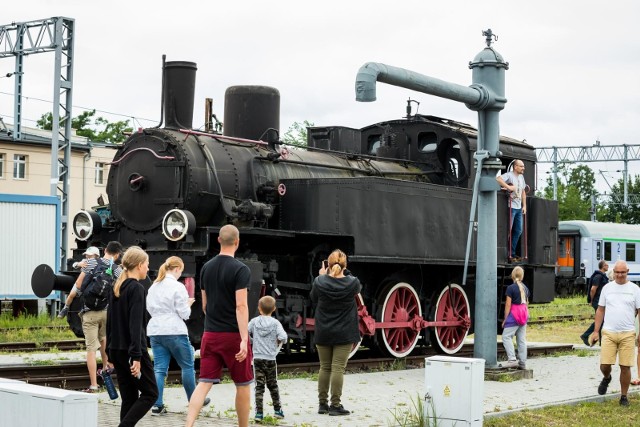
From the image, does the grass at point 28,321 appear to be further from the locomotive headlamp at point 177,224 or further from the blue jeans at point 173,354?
the blue jeans at point 173,354

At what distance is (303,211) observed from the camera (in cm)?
1463

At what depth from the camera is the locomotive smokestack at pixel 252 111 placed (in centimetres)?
1521

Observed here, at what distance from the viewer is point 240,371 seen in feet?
27.0

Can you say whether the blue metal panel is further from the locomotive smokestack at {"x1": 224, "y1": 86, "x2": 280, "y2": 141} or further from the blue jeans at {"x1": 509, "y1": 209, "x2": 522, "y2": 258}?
the blue jeans at {"x1": 509, "y1": 209, "x2": 522, "y2": 258}

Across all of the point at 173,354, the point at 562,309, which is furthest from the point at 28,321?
the point at 562,309

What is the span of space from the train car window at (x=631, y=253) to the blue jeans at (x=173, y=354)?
34.9m

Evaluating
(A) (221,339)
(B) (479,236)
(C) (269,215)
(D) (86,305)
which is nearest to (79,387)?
(D) (86,305)

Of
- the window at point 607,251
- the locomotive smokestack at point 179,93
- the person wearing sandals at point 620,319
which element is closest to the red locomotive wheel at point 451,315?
the person wearing sandals at point 620,319

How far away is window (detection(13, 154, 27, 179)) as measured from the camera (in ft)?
144

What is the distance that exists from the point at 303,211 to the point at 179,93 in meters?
2.38

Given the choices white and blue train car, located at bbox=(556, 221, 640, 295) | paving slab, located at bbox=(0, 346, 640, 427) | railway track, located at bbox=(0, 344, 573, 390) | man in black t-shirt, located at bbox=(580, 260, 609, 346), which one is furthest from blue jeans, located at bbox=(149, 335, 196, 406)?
white and blue train car, located at bbox=(556, 221, 640, 295)

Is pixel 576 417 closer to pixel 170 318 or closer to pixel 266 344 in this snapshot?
pixel 266 344

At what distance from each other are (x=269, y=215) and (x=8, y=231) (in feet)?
35.5

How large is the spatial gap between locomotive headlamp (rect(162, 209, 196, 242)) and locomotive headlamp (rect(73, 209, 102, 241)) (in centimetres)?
197
